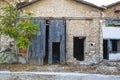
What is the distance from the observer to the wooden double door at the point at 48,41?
21.2 meters

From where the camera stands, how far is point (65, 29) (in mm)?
21359

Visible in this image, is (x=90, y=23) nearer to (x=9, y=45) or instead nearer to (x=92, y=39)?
(x=92, y=39)

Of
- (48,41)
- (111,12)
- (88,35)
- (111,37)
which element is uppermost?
(111,12)

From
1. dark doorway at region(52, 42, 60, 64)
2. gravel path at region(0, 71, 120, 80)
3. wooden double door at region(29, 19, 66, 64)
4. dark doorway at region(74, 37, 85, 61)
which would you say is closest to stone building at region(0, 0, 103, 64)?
wooden double door at region(29, 19, 66, 64)

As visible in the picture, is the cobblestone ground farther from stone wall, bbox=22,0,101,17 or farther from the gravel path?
stone wall, bbox=22,0,101,17

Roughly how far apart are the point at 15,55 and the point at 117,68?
7.05 m

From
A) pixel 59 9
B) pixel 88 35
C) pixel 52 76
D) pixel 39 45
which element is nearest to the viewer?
pixel 52 76

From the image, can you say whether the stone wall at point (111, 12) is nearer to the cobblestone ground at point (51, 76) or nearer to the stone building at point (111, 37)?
the stone building at point (111, 37)

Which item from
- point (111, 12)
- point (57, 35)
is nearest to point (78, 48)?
point (57, 35)

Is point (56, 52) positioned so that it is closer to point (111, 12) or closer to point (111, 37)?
point (111, 37)

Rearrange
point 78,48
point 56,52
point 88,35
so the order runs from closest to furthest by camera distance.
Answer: point 88,35, point 56,52, point 78,48

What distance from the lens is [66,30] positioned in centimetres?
2141

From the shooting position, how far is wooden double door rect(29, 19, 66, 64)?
21172 millimetres

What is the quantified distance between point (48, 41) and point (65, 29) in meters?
1.45
